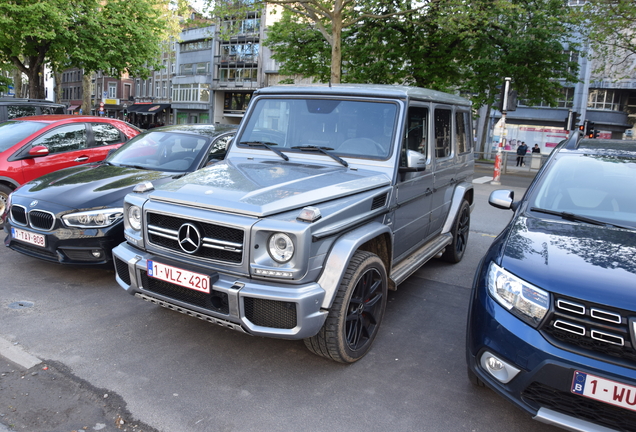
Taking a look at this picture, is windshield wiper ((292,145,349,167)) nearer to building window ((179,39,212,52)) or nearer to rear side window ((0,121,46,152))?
rear side window ((0,121,46,152))

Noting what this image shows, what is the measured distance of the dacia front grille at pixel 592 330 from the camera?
7.95 feet

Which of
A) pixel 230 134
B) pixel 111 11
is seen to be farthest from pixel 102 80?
pixel 230 134

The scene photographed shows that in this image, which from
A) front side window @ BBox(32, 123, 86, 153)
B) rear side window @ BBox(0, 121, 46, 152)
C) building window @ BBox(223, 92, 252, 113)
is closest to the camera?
rear side window @ BBox(0, 121, 46, 152)

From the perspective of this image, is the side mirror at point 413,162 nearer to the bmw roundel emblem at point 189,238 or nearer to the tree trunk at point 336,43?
the bmw roundel emblem at point 189,238

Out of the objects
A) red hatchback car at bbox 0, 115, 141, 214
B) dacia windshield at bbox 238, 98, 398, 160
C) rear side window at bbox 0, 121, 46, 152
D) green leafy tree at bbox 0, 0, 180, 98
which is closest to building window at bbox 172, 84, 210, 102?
green leafy tree at bbox 0, 0, 180, 98

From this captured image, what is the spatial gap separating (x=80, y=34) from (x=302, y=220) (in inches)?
845

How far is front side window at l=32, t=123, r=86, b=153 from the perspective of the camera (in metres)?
7.46

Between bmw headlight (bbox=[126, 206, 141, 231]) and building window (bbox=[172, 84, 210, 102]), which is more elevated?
building window (bbox=[172, 84, 210, 102])

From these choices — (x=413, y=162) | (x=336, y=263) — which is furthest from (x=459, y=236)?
(x=336, y=263)

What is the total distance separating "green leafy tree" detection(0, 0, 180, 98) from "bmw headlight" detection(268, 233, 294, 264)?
1935 cm

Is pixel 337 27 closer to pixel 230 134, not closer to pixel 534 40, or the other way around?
pixel 534 40

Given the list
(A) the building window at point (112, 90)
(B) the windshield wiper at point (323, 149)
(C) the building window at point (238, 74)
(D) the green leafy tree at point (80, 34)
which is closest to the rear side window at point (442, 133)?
(B) the windshield wiper at point (323, 149)

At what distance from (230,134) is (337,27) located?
1173 centimetres

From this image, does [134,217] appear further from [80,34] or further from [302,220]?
[80,34]
